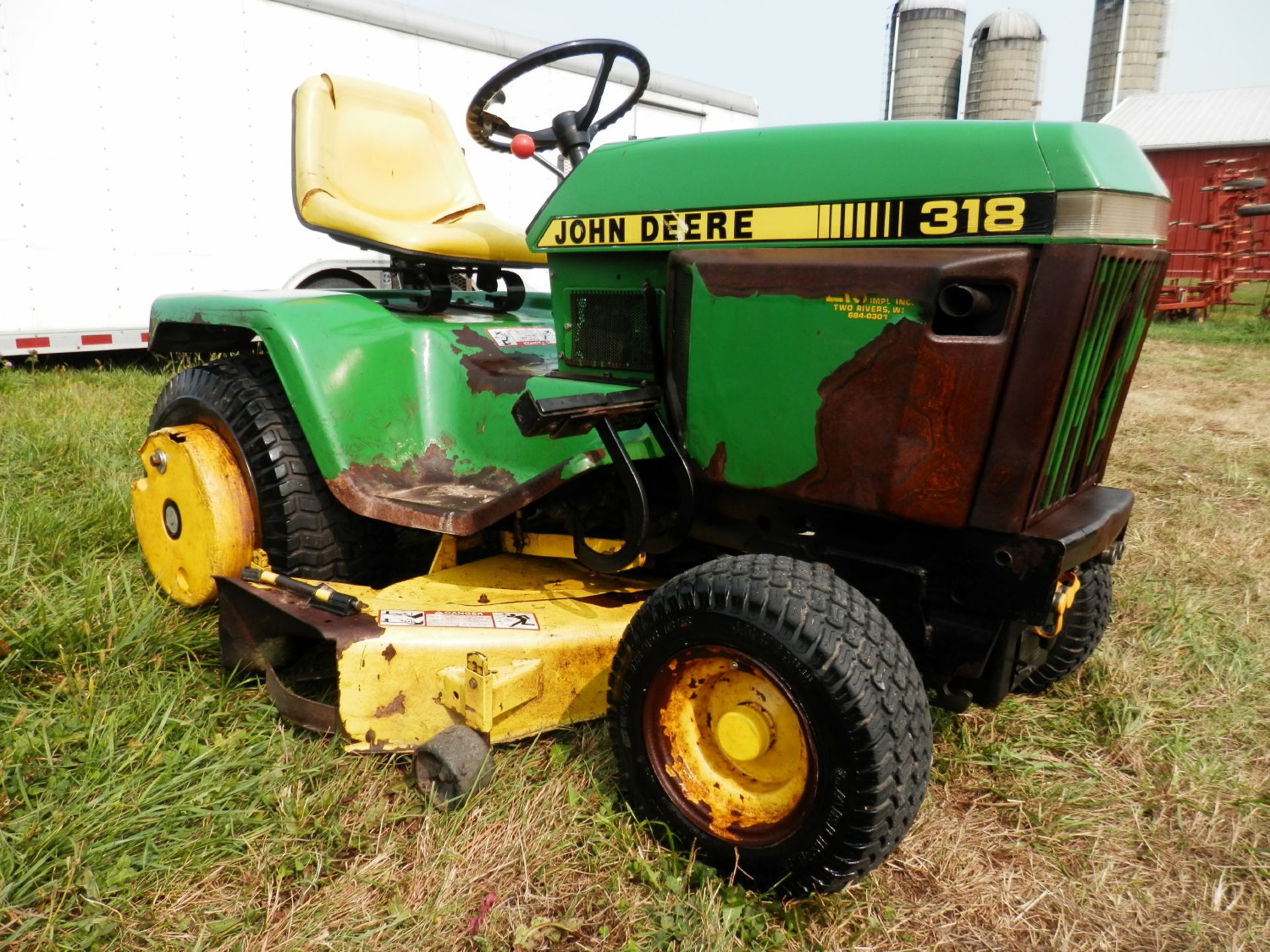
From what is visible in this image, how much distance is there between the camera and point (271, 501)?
2.32 m

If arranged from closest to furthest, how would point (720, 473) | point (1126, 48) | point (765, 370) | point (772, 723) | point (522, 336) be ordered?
point (772, 723)
point (765, 370)
point (720, 473)
point (522, 336)
point (1126, 48)

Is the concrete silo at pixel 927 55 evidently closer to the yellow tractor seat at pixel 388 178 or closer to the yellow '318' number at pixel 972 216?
the yellow tractor seat at pixel 388 178

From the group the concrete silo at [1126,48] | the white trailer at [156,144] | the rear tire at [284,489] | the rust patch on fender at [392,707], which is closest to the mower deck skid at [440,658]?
the rust patch on fender at [392,707]

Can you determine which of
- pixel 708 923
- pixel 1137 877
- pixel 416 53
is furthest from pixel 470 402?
pixel 416 53

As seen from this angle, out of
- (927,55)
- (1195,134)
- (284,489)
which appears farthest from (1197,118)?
(284,489)

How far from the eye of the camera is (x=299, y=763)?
76.2 inches

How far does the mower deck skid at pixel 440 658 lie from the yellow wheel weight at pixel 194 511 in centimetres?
19

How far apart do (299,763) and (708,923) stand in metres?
0.91

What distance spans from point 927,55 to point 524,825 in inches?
933

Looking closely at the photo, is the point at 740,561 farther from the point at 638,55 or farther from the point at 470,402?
the point at 638,55

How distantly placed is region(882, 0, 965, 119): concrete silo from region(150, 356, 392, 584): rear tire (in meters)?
22.1

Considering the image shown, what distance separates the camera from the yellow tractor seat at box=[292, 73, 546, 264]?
2646 millimetres

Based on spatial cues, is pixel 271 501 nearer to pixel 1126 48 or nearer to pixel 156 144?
pixel 156 144

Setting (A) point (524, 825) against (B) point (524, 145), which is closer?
(A) point (524, 825)
